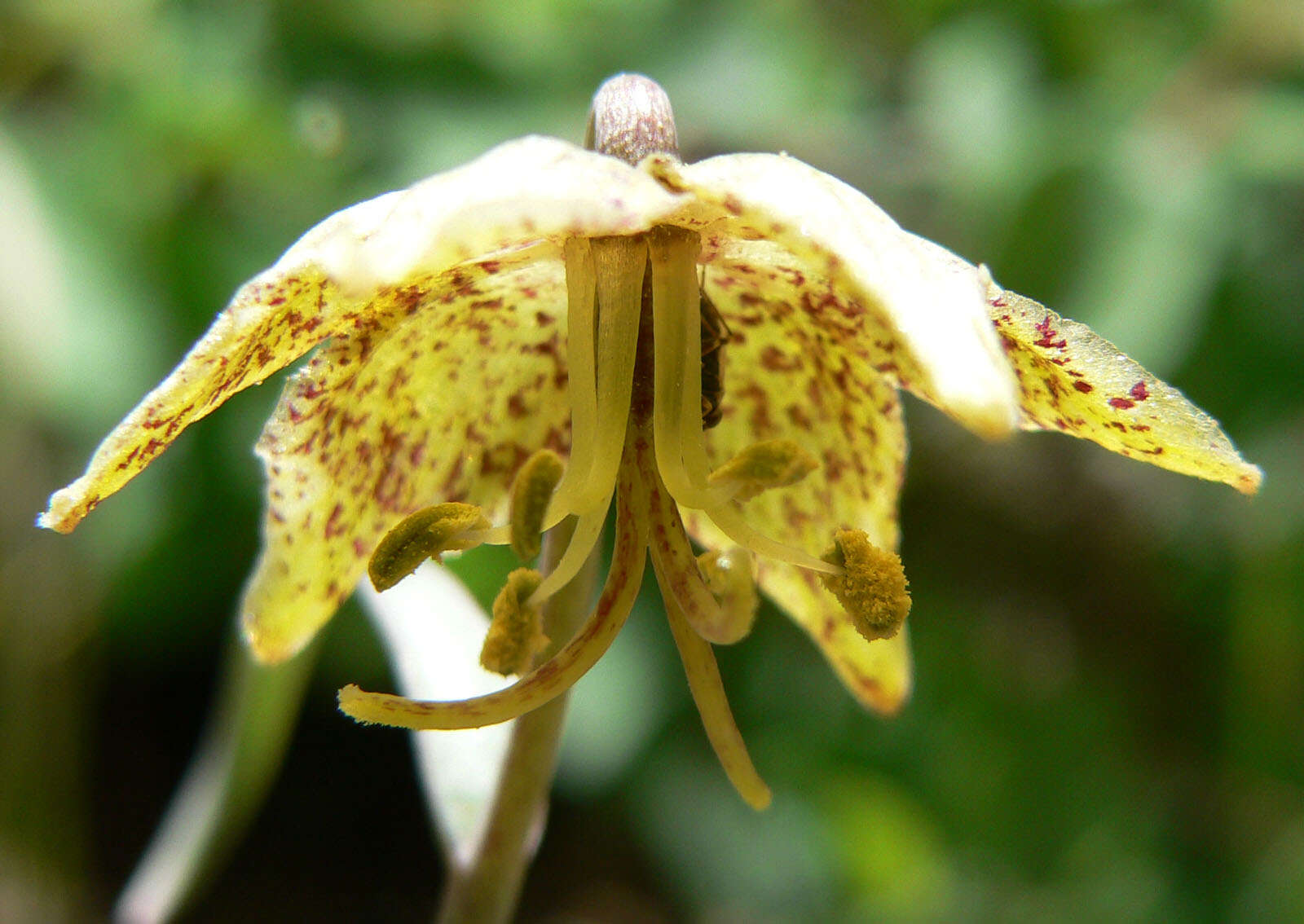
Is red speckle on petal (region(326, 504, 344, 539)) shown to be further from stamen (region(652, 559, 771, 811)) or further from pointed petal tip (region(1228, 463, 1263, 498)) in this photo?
pointed petal tip (region(1228, 463, 1263, 498))

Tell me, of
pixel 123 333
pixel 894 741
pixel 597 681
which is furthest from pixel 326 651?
pixel 894 741

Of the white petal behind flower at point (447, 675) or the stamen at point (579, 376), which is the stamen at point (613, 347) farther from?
the white petal behind flower at point (447, 675)

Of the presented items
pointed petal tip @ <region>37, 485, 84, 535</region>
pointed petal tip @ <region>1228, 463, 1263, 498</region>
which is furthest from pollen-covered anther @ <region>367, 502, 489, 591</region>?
pointed petal tip @ <region>1228, 463, 1263, 498</region>

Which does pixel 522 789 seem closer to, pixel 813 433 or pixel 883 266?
pixel 813 433

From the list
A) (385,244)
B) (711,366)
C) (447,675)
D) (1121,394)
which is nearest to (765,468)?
(711,366)

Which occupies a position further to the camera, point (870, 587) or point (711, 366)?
point (711, 366)

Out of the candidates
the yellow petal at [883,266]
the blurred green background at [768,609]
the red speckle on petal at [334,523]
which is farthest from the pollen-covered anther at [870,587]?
the blurred green background at [768,609]

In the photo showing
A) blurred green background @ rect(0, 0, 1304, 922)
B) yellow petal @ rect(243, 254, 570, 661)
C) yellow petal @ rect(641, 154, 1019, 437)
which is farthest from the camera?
blurred green background @ rect(0, 0, 1304, 922)
